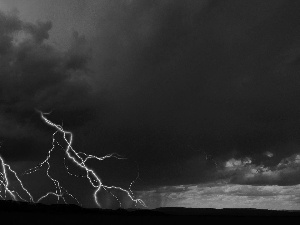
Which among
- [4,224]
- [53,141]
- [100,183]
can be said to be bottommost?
[4,224]

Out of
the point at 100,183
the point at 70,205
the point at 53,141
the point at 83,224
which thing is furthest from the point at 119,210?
the point at 83,224

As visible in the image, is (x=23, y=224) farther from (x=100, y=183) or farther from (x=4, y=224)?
(x=100, y=183)

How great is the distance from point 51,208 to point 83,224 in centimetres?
4000

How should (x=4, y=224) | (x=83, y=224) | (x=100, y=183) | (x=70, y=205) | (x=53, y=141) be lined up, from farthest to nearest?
(x=70, y=205)
(x=100, y=183)
(x=53, y=141)
(x=83, y=224)
(x=4, y=224)

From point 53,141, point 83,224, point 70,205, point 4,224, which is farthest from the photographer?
point 70,205

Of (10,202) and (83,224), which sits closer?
(83,224)

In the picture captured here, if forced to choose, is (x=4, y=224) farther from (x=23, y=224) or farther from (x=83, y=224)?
(x=83, y=224)

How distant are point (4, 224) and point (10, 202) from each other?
42730 millimetres

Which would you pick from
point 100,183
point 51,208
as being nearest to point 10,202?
point 51,208

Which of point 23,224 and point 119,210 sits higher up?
→ point 119,210

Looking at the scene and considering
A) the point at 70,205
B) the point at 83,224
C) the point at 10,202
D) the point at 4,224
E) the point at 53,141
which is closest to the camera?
the point at 4,224

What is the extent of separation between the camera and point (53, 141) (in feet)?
118

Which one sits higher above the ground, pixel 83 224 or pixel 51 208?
pixel 51 208

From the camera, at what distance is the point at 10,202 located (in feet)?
190
